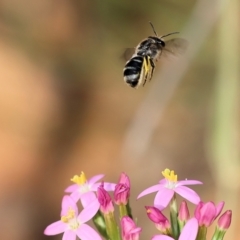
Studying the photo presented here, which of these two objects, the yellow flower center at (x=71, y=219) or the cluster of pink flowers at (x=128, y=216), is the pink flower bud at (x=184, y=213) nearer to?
the cluster of pink flowers at (x=128, y=216)

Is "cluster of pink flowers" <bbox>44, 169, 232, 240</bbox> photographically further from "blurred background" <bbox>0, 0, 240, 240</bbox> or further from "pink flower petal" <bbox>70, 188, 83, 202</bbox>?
"blurred background" <bbox>0, 0, 240, 240</bbox>

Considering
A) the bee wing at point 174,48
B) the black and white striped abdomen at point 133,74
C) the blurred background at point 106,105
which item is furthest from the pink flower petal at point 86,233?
the blurred background at point 106,105

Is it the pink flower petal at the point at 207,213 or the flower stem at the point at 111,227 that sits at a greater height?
the pink flower petal at the point at 207,213

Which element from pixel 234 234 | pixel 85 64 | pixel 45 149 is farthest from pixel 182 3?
pixel 234 234

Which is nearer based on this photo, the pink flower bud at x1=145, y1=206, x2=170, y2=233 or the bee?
the pink flower bud at x1=145, y1=206, x2=170, y2=233

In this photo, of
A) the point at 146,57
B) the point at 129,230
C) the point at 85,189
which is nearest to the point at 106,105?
the point at 146,57

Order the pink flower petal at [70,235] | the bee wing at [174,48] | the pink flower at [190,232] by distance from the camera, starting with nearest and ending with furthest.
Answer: the pink flower at [190,232]
the pink flower petal at [70,235]
the bee wing at [174,48]


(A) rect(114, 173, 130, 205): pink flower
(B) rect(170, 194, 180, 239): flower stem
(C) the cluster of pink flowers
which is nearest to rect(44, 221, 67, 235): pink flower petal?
(C) the cluster of pink flowers

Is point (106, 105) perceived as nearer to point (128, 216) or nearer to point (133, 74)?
point (133, 74)
